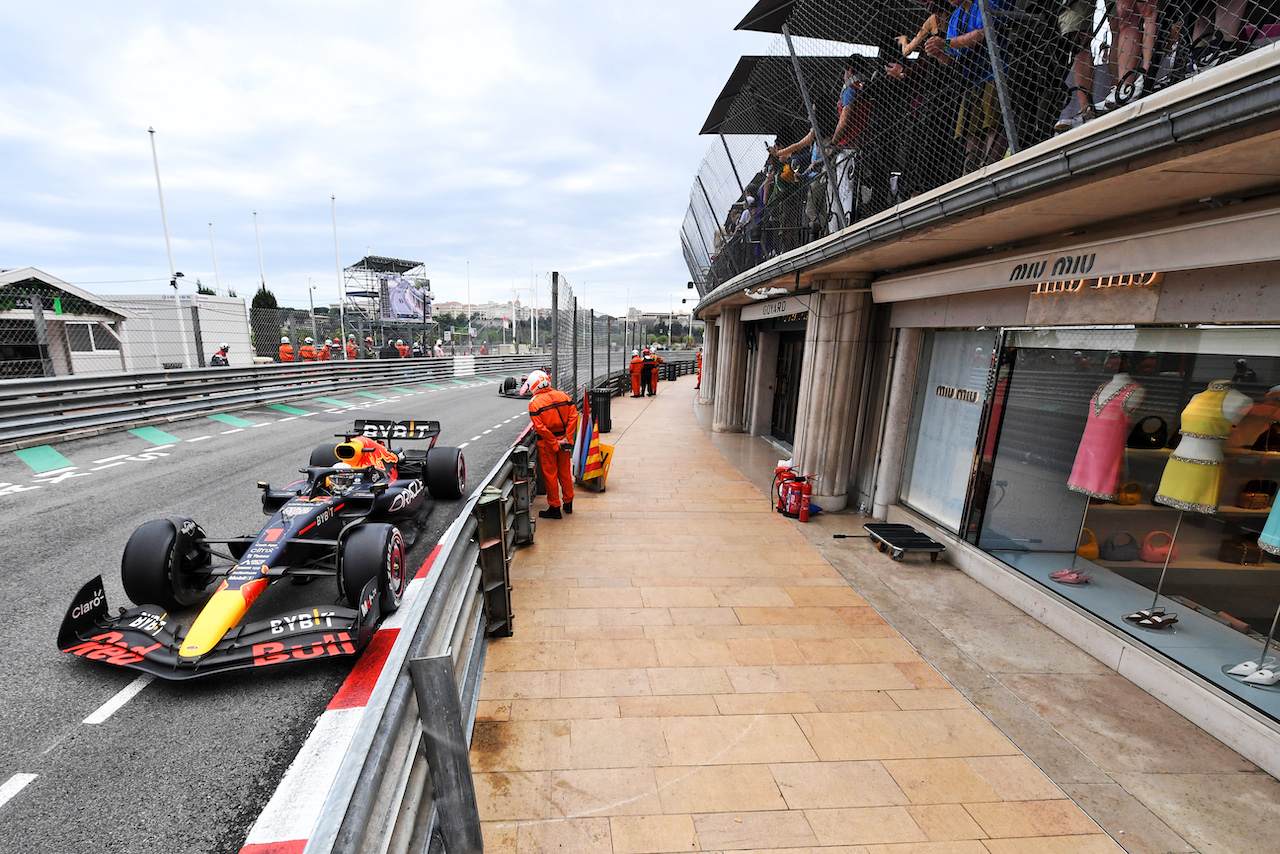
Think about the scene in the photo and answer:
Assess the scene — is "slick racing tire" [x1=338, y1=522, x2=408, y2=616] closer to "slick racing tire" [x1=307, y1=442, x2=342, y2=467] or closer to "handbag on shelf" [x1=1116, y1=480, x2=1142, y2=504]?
"slick racing tire" [x1=307, y1=442, x2=342, y2=467]

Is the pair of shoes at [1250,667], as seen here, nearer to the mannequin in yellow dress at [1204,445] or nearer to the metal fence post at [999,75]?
the mannequin in yellow dress at [1204,445]

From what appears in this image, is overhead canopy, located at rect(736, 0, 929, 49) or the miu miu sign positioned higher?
overhead canopy, located at rect(736, 0, 929, 49)

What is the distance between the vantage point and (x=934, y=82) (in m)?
3.88

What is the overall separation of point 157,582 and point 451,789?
2.76m

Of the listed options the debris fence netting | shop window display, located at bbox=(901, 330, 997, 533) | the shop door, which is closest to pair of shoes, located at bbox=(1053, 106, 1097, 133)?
the debris fence netting

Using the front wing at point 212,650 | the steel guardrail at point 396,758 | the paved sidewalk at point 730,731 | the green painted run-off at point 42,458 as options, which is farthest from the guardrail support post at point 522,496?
the green painted run-off at point 42,458

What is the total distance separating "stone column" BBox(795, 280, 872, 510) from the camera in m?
6.05

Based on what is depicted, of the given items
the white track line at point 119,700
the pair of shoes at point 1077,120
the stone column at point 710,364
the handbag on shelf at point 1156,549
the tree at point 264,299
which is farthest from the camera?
the tree at point 264,299

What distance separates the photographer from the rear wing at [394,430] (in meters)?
5.78

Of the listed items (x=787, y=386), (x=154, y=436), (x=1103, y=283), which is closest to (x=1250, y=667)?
(x=1103, y=283)

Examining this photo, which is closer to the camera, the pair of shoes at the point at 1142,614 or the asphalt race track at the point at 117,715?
Answer: the asphalt race track at the point at 117,715

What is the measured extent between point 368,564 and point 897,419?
5356 millimetres

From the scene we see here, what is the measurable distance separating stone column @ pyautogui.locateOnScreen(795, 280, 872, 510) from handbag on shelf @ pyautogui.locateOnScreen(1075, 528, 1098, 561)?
8.02ft

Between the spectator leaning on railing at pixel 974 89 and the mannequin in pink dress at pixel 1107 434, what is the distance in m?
1.83
